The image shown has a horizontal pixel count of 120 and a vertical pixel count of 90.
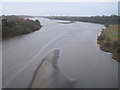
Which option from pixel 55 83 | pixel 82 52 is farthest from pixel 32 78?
pixel 82 52

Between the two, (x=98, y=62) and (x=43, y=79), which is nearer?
(x=43, y=79)

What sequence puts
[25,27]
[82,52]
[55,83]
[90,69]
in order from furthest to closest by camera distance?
[25,27], [82,52], [90,69], [55,83]

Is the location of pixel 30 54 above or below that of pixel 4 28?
below

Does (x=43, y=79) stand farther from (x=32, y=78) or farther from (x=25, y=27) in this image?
(x=25, y=27)

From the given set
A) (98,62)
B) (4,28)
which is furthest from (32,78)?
(4,28)

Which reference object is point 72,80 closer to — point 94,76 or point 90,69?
point 94,76

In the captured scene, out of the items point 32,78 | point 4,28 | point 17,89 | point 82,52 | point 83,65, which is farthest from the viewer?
point 4,28

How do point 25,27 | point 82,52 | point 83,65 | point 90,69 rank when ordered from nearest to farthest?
point 90,69
point 83,65
point 82,52
point 25,27

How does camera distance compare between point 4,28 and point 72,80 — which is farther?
point 4,28

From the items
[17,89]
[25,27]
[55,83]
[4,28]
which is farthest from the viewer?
[25,27]
